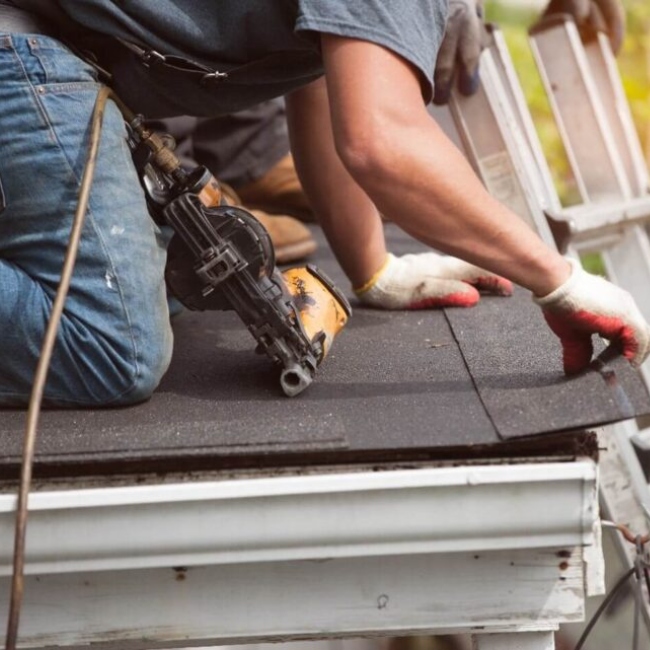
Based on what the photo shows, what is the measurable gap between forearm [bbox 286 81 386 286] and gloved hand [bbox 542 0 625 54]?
3.19ft

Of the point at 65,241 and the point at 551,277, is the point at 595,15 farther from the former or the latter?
the point at 65,241

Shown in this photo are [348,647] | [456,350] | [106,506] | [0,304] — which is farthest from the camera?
[348,647]

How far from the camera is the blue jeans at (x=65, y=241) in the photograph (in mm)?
2174

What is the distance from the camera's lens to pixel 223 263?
2.22 metres

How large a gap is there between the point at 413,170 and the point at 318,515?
619 mm

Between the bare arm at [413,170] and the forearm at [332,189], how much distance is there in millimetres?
825

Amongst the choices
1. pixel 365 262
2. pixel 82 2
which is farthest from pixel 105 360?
pixel 365 262

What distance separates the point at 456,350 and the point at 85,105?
3.04 feet

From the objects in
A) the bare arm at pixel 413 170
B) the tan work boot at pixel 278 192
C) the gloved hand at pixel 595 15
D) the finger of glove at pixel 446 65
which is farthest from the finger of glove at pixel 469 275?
the tan work boot at pixel 278 192

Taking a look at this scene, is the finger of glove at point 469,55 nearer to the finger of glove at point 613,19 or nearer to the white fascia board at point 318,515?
the finger of glove at point 613,19

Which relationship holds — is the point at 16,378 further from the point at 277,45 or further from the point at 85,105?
the point at 277,45

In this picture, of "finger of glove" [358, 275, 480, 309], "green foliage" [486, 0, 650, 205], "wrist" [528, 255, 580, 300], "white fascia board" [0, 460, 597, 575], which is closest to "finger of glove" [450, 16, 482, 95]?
"finger of glove" [358, 275, 480, 309]

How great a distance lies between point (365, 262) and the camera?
289cm

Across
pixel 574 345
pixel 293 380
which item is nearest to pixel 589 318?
pixel 574 345
